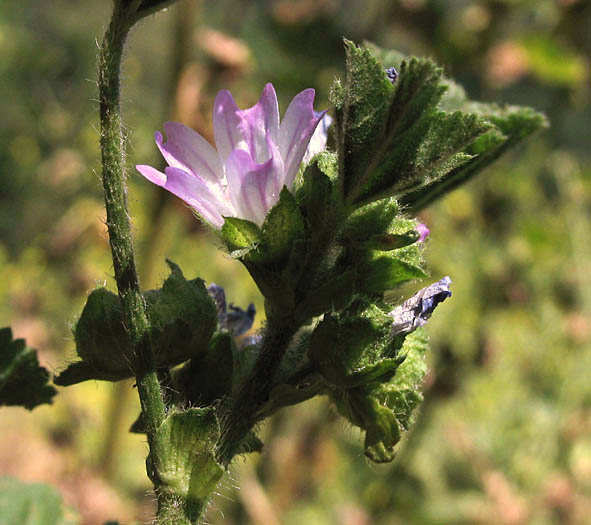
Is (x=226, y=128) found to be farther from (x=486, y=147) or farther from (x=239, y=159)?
(x=486, y=147)

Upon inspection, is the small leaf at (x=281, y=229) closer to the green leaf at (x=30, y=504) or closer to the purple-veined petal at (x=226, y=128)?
Answer: the purple-veined petal at (x=226, y=128)

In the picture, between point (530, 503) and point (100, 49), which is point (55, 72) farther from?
point (100, 49)

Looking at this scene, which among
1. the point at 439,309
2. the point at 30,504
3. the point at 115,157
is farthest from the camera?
the point at 439,309

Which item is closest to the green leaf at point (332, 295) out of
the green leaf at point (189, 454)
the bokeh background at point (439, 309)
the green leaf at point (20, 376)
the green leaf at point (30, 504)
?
the green leaf at point (189, 454)

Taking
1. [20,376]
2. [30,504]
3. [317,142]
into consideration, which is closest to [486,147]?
[317,142]

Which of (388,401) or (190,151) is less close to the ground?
(190,151)

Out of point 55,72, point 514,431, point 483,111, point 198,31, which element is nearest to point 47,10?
point 55,72
